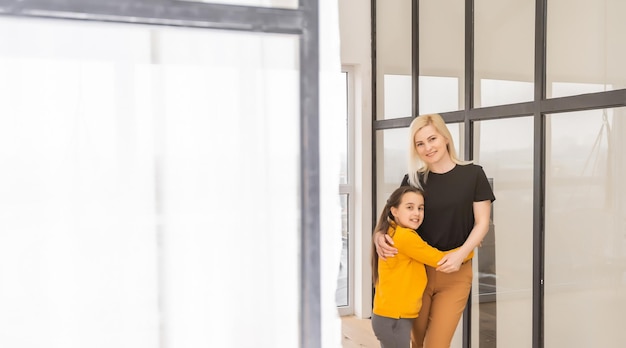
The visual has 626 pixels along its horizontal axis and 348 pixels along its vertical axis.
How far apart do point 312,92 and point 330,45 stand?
0.12 metres

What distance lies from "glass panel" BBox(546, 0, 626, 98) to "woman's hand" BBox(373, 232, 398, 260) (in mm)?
1033

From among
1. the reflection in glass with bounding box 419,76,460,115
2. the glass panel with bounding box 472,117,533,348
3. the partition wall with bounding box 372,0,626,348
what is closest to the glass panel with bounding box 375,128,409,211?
the reflection in glass with bounding box 419,76,460,115

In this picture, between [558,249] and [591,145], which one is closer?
[591,145]

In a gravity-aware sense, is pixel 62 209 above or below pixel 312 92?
below

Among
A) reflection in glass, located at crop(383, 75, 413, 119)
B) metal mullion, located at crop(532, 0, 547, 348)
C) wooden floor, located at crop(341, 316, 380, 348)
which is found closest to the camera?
metal mullion, located at crop(532, 0, 547, 348)

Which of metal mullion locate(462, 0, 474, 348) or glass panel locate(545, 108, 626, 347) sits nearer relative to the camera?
glass panel locate(545, 108, 626, 347)

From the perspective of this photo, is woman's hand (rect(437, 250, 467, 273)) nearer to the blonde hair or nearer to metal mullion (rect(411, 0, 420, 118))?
the blonde hair

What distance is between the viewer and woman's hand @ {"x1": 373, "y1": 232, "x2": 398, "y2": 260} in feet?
8.41

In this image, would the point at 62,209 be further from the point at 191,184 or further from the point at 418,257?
the point at 418,257

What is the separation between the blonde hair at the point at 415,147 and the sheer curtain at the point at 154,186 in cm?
122

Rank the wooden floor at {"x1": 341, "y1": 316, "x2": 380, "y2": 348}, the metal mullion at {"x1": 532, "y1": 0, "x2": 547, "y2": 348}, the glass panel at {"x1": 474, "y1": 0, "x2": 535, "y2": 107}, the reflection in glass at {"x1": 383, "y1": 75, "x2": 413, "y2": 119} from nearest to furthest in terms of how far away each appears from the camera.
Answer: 1. the metal mullion at {"x1": 532, "y1": 0, "x2": 547, "y2": 348}
2. the glass panel at {"x1": 474, "y1": 0, "x2": 535, "y2": 107}
3. the wooden floor at {"x1": 341, "y1": 316, "x2": 380, "y2": 348}
4. the reflection in glass at {"x1": 383, "y1": 75, "x2": 413, "y2": 119}

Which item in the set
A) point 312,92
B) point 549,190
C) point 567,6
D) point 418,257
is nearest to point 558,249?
point 549,190

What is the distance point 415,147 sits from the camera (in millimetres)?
2695

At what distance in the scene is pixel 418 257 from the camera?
2520 mm
